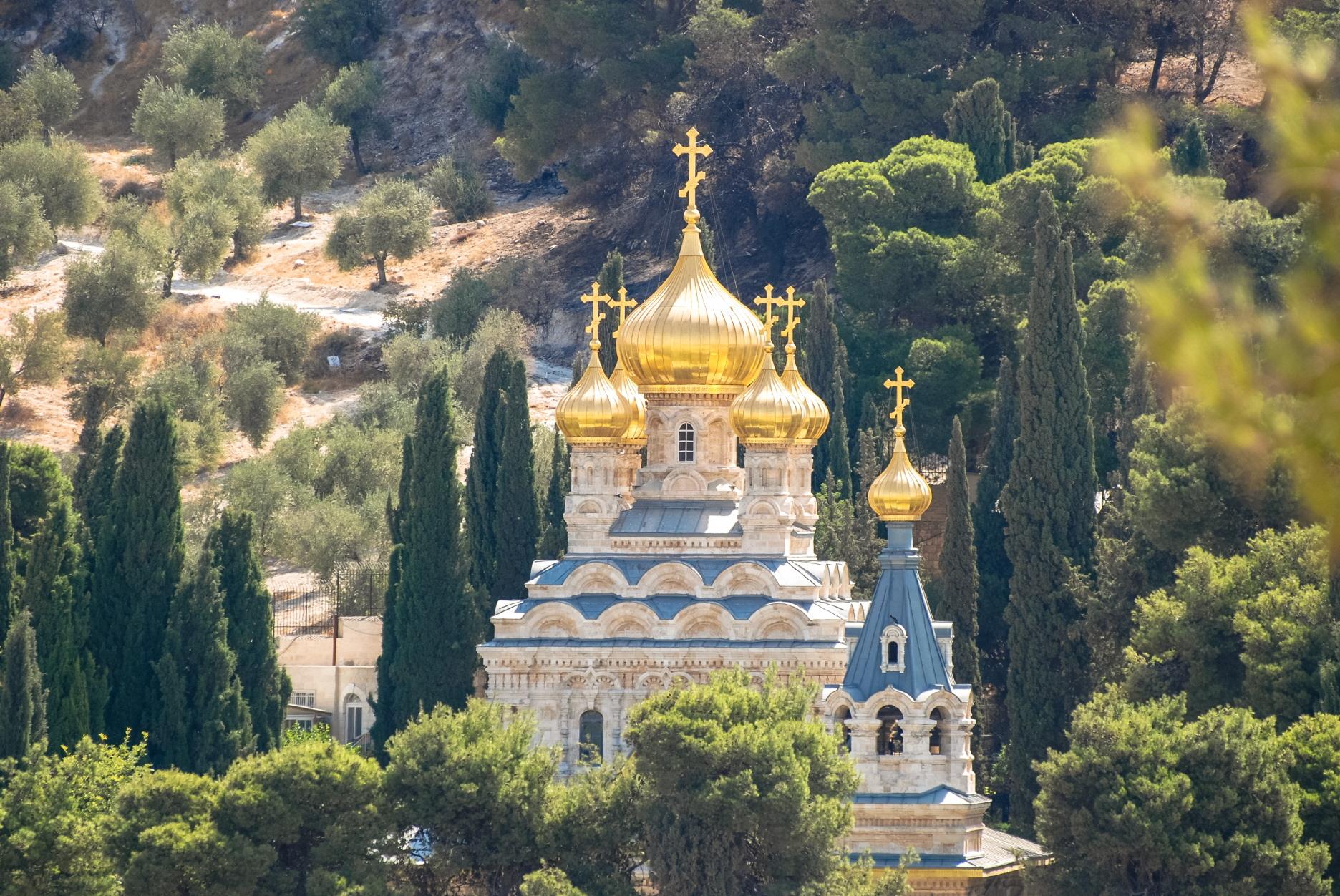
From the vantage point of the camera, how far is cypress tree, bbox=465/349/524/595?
45094mm

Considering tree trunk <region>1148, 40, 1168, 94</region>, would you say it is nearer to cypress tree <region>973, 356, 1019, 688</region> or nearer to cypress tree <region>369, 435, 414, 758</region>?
cypress tree <region>973, 356, 1019, 688</region>

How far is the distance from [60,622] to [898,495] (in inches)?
467

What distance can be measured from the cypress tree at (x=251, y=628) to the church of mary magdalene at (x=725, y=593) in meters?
4.71

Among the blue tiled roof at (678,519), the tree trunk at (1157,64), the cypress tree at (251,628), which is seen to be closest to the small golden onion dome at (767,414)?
the blue tiled roof at (678,519)

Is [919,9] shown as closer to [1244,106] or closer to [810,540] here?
[1244,106]

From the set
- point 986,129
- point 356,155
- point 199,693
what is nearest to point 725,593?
point 199,693

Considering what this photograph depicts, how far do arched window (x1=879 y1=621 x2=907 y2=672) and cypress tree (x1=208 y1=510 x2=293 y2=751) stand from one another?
985cm

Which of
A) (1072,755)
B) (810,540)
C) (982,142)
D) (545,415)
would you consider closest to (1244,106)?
Answer: (982,142)

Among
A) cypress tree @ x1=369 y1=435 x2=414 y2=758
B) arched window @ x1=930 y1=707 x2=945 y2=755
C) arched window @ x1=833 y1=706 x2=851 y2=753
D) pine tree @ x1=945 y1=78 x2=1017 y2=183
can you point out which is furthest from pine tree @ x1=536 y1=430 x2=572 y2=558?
pine tree @ x1=945 y1=78 x2=1017 y2=183

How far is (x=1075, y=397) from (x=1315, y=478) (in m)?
36.4

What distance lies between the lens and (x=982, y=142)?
58.4 metres

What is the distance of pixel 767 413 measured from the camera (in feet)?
122

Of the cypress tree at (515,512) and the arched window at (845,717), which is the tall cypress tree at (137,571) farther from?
the arched window at (845,717)

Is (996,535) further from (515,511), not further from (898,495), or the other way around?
(898,495)
